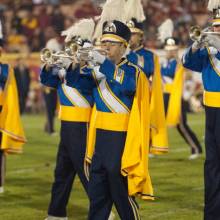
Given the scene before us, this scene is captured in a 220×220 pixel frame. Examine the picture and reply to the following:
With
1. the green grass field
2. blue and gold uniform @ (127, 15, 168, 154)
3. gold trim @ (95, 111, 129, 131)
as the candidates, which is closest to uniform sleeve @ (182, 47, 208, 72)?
gold trim @ (95, 111, 129, 131)

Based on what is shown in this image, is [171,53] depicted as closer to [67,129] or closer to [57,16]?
[67,129]

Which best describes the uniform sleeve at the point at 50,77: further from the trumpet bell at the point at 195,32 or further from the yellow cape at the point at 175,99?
the yellow cape at the point at 175,99

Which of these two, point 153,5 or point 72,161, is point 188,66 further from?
point 153,5

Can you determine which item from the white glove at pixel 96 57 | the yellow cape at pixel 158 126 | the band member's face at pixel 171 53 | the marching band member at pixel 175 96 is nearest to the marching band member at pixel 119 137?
the white glove at pixel 96 57

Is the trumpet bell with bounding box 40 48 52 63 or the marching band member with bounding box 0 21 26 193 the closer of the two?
the trumpet bell with bounding box 40 48 52 63

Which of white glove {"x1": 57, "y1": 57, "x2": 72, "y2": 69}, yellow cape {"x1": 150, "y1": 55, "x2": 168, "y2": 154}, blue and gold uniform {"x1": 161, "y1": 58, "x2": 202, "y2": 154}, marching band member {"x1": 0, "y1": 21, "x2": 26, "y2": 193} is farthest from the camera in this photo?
blue and gold uniform {"x1": 161, "y1": 58, "x2": 202, "y2": 154}

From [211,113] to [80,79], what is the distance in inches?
48.7

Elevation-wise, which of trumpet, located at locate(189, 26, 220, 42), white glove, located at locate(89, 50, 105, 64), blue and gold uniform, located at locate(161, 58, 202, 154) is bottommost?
blue and gold uniform, located at locate(161, 58, 202, 154)

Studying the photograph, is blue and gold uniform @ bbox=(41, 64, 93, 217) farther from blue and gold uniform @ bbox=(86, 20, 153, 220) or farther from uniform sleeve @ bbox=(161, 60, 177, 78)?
uniform sleeve @ bbox=(161, 60, 177, 78)

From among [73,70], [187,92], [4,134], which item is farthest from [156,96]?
[187,92]

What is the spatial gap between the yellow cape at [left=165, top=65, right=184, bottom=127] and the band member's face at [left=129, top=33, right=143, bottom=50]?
3.18 meters

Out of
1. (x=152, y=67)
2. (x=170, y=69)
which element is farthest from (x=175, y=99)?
(x=152, y=67)

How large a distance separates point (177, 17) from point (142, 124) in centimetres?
2105

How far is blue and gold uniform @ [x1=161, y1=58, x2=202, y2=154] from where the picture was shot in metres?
12.9
